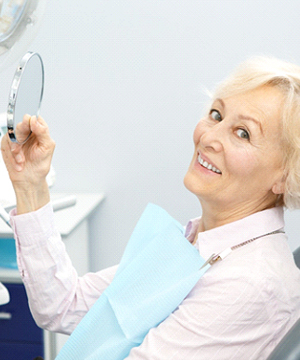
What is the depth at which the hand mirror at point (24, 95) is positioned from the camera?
77cm

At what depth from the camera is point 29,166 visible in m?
0.95

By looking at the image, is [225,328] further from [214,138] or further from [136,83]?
[136,83]

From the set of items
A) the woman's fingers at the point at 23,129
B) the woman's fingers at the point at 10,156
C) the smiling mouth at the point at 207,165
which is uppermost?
the woman's fingers at the point at 23,129

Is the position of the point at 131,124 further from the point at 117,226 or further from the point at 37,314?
the point at 37,314

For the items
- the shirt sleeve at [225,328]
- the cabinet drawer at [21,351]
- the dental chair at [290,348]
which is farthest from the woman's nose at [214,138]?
the cabinet drawer at [21,351]

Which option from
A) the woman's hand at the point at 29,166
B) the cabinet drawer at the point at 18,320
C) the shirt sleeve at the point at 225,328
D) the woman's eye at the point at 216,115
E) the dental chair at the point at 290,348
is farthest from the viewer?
the cabinet drawer at the point at 18,320

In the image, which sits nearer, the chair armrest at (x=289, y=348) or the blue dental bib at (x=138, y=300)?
the chair armrest at (x=289, y=348)

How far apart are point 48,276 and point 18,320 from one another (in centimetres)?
62

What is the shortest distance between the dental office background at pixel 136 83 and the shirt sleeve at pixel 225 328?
1.22 m

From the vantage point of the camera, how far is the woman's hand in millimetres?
927

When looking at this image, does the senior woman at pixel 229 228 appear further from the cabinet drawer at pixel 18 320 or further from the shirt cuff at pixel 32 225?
the cabinet drawer at pixel 18 320

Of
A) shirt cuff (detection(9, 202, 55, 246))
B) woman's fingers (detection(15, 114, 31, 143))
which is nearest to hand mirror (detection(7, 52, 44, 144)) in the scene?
woman's fingers (detection(15, 114, 31, 143))

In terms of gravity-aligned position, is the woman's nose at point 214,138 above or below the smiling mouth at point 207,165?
above

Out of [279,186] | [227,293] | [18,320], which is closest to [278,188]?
[279,186]
